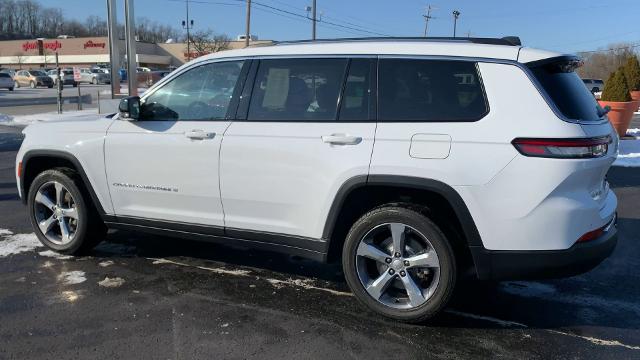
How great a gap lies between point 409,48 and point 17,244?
419cm

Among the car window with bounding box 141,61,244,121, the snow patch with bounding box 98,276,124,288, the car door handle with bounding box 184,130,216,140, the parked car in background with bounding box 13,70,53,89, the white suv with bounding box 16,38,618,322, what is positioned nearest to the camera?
the white suv with bounding box 16,38,618,322

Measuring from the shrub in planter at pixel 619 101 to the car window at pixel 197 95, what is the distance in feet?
41.3

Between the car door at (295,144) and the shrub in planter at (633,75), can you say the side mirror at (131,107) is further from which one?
the shrub in planter at (633,75)

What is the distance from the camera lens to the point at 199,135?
4.04 m

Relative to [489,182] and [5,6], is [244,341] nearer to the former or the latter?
[489,182]

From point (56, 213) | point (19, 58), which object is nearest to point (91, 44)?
point (19, 58)

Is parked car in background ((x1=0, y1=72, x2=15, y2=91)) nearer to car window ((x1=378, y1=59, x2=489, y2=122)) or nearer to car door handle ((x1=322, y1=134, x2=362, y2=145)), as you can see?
car door handle ((x1=322, y1=134, x2=362, y2=145))

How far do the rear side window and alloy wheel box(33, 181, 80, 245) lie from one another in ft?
12.9

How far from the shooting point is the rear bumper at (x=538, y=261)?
323 cm

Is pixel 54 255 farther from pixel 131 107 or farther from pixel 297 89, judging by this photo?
pixel 297 89

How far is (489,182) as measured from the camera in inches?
127

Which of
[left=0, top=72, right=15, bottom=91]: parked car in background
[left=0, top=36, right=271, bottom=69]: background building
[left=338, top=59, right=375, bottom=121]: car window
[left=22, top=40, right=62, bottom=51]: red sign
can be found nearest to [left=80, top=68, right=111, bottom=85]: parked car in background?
[left=0, top=72, right=15, bottom=91]: parked car in background

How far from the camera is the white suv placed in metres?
3.20

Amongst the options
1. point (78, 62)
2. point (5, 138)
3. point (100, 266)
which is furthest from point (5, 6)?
point (100, 266)
